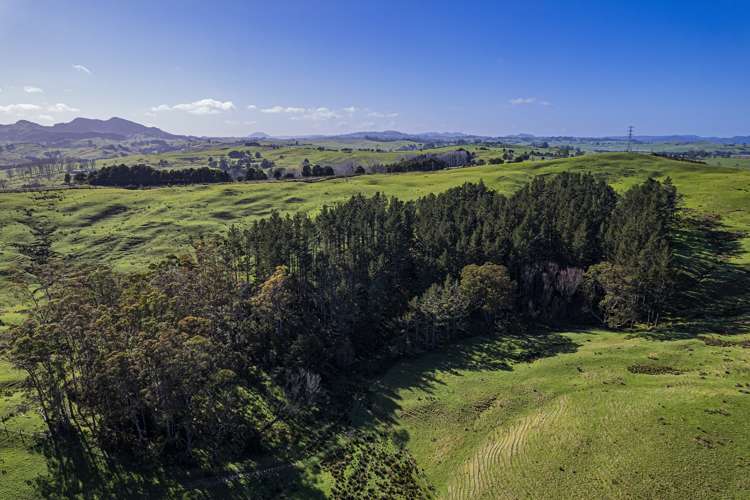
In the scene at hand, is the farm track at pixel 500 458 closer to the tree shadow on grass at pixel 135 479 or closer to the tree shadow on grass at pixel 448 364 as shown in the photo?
the tree shadow on grass at pixel 448 364

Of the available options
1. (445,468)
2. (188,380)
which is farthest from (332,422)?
(188,380)

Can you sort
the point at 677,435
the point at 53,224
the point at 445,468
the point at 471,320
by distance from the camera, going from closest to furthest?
the point at 677,435 → the point at 445,468 → the point at 471,320 → the point at 53,224

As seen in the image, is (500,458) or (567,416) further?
(567,416)

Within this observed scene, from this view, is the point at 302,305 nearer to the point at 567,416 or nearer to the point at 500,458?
the point at 500,458

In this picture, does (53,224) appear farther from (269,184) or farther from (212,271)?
(212,271)

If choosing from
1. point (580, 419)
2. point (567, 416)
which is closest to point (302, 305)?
point (567, 416)

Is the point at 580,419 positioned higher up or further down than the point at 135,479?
higher up
